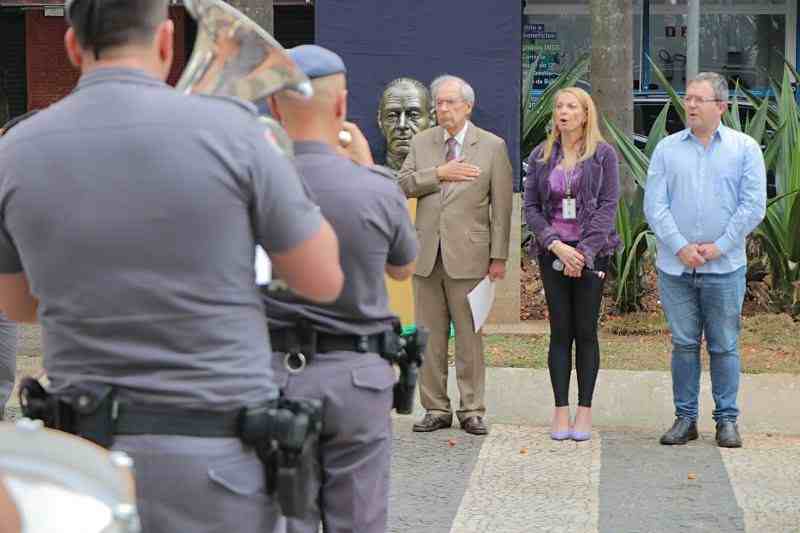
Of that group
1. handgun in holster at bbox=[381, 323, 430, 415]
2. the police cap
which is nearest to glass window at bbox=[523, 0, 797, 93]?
handgun in holster at bbox=[381, 323, 430, 415]

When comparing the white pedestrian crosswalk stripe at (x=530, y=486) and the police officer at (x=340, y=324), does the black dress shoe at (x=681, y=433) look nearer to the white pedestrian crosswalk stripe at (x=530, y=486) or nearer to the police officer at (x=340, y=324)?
the white pedestrian crosswalk stripe at (x=530, y=486)

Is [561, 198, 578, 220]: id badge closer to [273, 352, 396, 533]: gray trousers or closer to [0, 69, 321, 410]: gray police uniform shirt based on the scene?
[273, 352, 396, 533]: gray trousers

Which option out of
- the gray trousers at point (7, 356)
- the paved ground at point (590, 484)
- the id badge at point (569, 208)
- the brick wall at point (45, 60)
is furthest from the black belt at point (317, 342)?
the brick wall at point (45, 60)

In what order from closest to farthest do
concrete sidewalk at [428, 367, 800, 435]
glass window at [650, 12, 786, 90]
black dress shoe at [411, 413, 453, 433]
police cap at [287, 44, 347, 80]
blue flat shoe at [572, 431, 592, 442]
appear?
police cap at [287, 44, 347, 80] < blue flat shoe at [572, 431, 592, 442] < black dress shoe at [411, 413, 453, 433] < concrete sidewalk at [428, 367, 800, 435] < glass window at [650, 12, 786, 90]

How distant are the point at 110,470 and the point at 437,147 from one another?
215 inches

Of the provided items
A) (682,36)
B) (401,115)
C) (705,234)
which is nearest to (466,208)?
(705,234)

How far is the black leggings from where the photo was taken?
752cm

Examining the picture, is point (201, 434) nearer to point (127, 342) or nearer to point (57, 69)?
point (127, 342)

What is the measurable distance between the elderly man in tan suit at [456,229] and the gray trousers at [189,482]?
15.3ft

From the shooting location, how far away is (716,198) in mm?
7371

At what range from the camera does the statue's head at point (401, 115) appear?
9727 mm

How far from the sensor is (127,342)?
304 cm

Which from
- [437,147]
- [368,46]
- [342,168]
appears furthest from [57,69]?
[342,168]

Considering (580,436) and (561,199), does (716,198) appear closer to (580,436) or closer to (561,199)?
(561,199)
